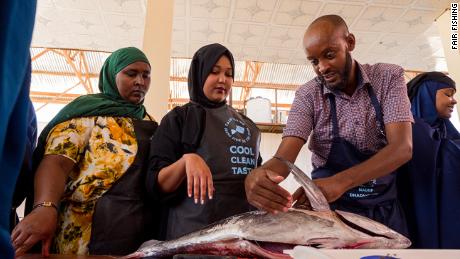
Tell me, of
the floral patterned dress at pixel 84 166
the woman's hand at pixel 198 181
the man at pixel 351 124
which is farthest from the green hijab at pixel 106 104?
the man at pixel 351 124

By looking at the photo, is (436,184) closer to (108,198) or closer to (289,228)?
(289,228)

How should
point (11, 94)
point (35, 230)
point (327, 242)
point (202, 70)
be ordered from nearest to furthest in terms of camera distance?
point (11, 94), point (327, 242), point (35, 230), point (202, 70)

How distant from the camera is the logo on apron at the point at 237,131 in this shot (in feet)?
4.95

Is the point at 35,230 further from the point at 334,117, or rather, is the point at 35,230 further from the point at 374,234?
the point at 334,117

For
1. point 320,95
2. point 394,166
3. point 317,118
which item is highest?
point 320,95

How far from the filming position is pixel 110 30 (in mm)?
3977

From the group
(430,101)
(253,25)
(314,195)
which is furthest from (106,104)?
(253,25)

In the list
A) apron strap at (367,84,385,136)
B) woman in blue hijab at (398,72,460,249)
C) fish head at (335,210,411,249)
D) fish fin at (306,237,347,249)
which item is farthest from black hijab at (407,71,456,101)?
fish fin at (306,237,347,249)

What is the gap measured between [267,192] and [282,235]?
0.55 ft

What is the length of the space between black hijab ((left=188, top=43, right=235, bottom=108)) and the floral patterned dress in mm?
383

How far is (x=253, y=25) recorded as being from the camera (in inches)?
150

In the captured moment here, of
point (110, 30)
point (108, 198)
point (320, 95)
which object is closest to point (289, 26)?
point (110, 30)

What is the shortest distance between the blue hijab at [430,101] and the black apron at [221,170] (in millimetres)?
992

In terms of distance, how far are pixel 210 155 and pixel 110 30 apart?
10.4 ft
